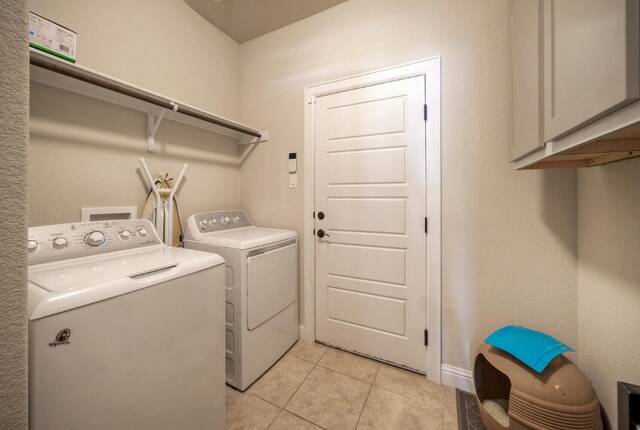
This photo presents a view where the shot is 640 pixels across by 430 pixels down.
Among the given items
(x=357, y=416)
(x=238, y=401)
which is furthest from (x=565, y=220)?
(x=238, y=401)

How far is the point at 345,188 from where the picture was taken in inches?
77.3

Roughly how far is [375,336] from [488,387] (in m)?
0.72

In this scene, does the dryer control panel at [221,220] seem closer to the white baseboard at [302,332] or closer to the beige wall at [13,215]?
the white baseboard at [302,332]

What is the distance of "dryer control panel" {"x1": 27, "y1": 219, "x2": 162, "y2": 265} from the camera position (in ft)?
3.40

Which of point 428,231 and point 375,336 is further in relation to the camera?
point 375,336

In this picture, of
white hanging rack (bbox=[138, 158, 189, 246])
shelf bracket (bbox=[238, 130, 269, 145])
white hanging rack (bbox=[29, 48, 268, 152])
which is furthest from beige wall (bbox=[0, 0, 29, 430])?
shelf bracket (bbox=[238, 130, 269, 145])

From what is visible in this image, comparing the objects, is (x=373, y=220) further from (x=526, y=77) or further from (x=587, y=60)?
(x=587, y=60)

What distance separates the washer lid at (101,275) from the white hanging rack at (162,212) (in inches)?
17.3

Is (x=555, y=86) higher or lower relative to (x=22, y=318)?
higher

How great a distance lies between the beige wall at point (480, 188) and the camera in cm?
139

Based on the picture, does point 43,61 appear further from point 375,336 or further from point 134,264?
point 375,336

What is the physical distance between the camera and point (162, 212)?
5.76 ft

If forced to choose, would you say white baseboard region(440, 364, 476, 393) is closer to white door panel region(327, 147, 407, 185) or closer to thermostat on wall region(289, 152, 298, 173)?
white door panel region(327, 147, 407, 185)

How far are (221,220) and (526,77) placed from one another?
2.09 metres
